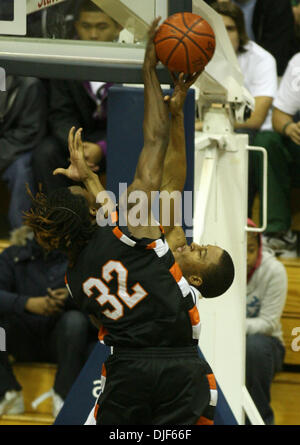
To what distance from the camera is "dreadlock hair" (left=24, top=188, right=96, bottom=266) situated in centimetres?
306

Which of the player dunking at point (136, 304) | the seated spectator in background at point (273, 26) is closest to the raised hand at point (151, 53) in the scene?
the player dunking at point (136, 304)

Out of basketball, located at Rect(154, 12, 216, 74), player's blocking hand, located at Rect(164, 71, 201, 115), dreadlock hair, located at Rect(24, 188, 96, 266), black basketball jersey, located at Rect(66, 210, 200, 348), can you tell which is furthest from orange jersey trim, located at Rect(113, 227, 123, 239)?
basketball, located at Rect(154, 12, 216, 74)

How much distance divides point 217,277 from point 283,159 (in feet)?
7.95

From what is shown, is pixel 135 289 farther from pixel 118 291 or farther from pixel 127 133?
pixel 127 133

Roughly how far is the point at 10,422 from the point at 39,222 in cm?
245

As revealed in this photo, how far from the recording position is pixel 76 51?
353 centimetres

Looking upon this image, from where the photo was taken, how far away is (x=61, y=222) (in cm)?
306

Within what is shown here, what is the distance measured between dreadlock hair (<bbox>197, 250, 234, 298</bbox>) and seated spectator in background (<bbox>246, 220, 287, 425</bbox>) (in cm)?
174

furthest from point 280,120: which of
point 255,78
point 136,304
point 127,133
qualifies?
point 136,304

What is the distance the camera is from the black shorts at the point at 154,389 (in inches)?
121

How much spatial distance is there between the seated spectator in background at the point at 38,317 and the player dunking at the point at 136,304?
1.83 meters

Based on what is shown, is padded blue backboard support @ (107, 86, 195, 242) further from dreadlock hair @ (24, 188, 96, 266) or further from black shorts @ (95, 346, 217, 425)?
black shorts @ (95, 346, 217, 425)

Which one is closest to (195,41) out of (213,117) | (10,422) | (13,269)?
(213,117)
